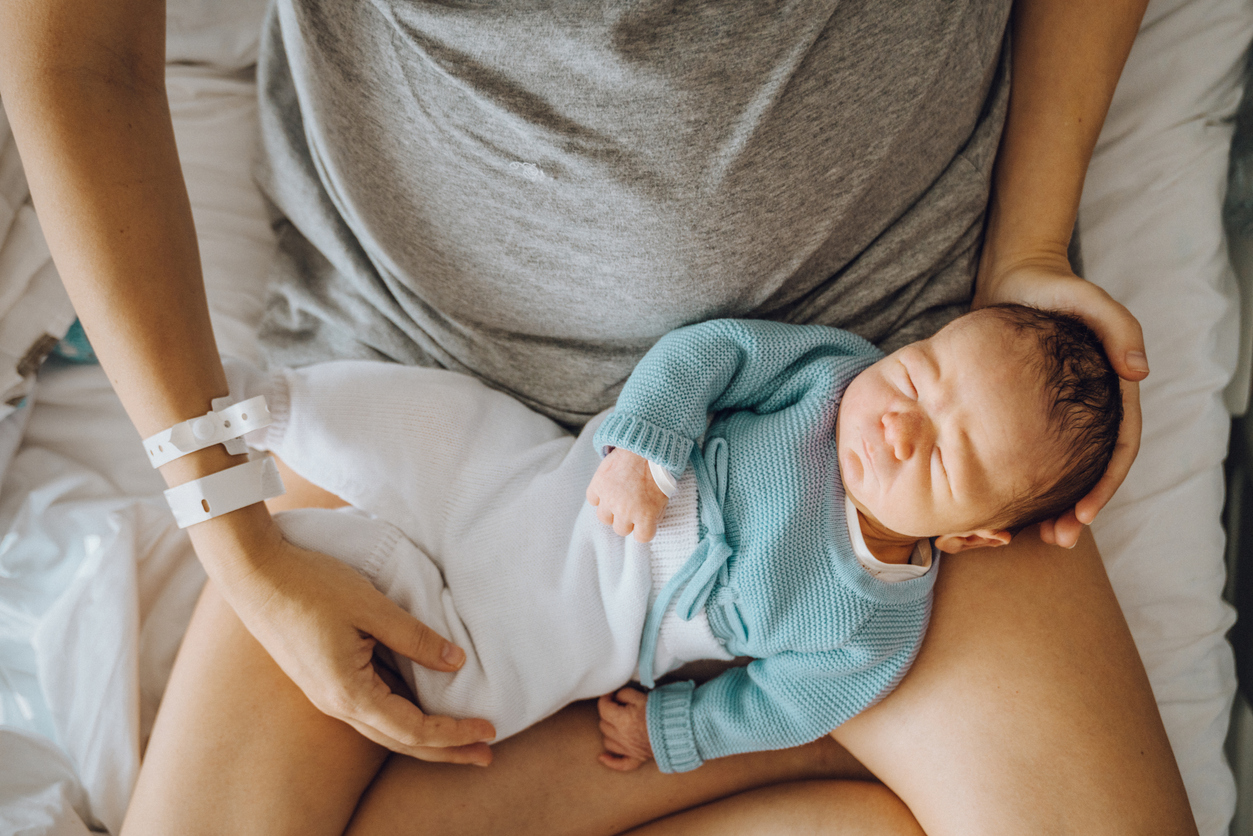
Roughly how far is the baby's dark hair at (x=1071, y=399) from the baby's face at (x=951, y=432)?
0.06ft

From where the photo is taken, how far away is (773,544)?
107 cm

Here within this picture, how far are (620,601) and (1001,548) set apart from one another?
57cm

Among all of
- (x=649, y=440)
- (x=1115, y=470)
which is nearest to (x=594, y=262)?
(x=649, y=440)

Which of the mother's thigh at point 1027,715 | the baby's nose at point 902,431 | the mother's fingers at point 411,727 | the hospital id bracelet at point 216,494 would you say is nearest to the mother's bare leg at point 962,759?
the mother's thigh at point 1027,715

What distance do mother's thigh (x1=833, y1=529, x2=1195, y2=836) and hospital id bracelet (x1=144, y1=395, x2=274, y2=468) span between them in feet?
3.16

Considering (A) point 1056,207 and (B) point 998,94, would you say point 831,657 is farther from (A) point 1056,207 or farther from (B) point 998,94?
(B) point 998,94

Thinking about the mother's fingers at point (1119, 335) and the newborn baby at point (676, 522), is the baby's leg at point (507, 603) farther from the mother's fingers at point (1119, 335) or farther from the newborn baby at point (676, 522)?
the mother's fingers at point (1119, 335)

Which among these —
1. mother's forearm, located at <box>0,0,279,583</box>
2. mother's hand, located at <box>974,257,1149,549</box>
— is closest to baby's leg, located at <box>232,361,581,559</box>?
mother's forearm, located at <box>0,0,279,583</box>

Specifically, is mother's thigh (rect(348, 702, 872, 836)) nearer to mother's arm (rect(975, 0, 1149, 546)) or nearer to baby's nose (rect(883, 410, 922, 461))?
baby's nose (rect(883, 410, 922, 461))

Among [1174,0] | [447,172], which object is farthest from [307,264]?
[1174,0]

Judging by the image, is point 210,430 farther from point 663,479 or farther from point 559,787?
→ point 559,787

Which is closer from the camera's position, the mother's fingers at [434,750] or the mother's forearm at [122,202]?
the mother's forearm at [122,202]

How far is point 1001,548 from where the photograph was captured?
44.1 inches

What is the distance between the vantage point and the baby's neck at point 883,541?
3.69 feet
